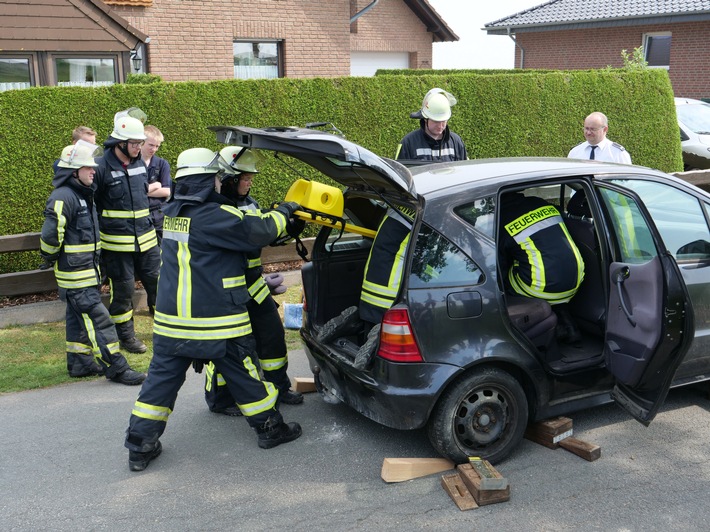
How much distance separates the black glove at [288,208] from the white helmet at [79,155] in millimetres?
2075

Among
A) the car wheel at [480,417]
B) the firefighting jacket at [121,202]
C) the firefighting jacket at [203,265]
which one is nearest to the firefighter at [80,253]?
the firefighting jacket at [121,202]

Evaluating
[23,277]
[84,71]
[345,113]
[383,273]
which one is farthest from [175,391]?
[84,71]

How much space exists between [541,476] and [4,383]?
4.14 metres

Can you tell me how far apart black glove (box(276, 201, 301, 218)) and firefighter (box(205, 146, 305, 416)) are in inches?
10.7

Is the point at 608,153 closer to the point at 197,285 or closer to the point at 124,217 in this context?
the point at 124,217

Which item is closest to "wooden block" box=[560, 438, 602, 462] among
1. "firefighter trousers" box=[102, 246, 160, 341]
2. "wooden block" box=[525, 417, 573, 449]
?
"wooden block" box=[525, 417, 573, 449]

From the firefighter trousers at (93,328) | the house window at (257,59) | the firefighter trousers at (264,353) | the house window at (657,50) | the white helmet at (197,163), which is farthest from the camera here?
the house window at (657,50)

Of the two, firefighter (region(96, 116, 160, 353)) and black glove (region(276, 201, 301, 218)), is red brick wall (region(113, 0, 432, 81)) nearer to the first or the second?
firefighter (region(96, 116, 160, 353))

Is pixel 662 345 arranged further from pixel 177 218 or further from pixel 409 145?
pixel 409 145

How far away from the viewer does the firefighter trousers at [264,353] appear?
17.4 ft

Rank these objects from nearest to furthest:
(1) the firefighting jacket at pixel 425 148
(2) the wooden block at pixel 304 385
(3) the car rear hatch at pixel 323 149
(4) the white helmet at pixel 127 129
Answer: (3) the car rear hatch at pixel 323 149, (2) the wooden block at pixel 304 385, (4) the white helmet at pixel 127 129, (1) the firefighting jacket at pixel 425 148

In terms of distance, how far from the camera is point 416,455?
4.73m

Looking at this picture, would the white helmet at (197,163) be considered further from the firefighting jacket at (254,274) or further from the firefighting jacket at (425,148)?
the firefighting jacket at (425,148)

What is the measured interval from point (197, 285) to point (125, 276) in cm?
230
